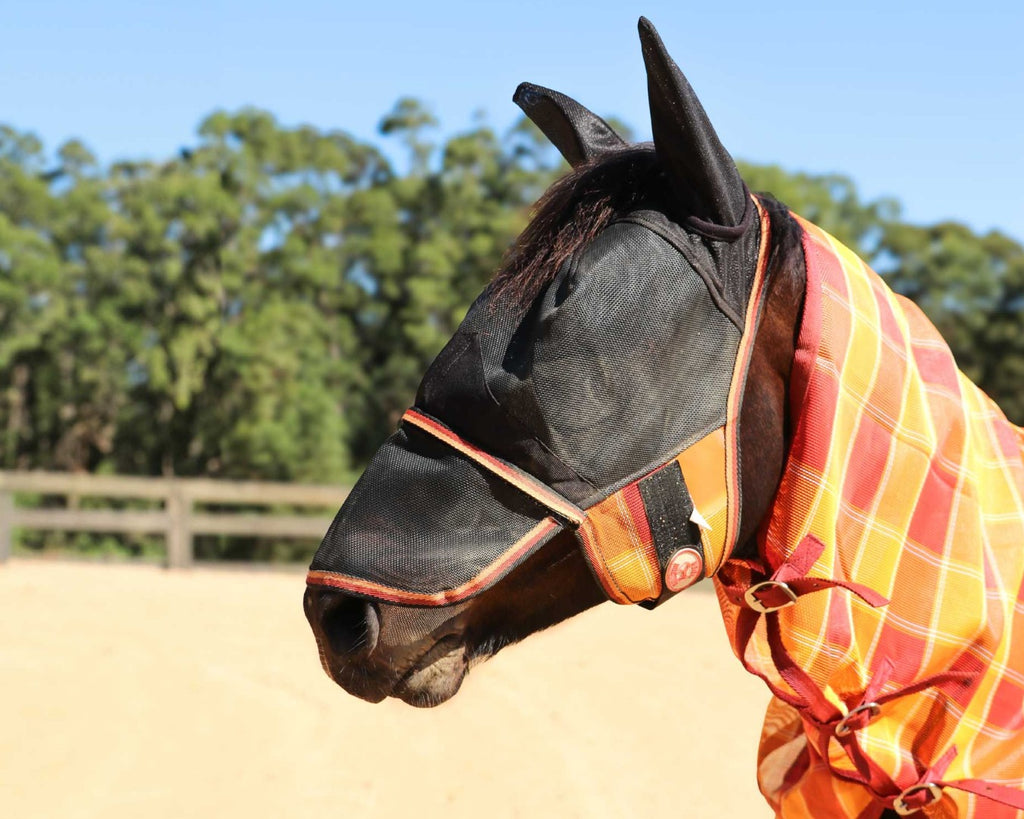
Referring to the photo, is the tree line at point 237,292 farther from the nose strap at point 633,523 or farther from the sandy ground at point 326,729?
the nose strap at point 633,523

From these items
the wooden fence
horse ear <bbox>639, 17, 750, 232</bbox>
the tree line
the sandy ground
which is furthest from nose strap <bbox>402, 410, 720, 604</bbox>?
the tree line

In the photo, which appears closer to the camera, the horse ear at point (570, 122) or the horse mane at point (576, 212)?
the horse mane at point (576, 212)

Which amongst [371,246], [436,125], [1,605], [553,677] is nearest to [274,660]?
[553,677]

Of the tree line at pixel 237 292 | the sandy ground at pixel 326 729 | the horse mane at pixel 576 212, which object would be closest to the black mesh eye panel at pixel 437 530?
the horse mane at pixel 576 212

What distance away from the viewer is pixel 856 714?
4.70ft

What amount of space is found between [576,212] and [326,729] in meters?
4.26

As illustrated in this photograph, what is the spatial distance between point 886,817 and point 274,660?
17.4 ft

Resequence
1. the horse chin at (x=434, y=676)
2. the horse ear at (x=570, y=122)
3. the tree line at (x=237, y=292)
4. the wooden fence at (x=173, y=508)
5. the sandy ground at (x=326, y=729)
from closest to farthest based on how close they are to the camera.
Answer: the horse chin at (x=434, y=676) → the horse ear at (x=570, y=122) → the sandy ground at (x=326, y=729) → the wooden fence at (x=173, y=508) → the tree line at (x=237, y=292)

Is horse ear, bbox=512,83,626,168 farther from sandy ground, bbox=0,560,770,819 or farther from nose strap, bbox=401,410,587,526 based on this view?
sandy ground, bbox=0,560,770,819

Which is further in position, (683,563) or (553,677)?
(553,677)

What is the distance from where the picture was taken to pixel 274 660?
6320mm

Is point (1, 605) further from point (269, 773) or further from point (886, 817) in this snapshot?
point (886, 817)

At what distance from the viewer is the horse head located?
56.0 inches

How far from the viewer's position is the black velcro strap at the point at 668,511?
1.43 meters
